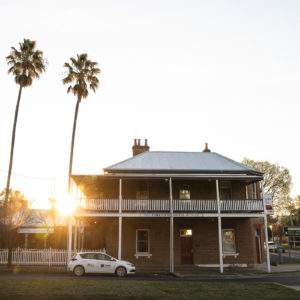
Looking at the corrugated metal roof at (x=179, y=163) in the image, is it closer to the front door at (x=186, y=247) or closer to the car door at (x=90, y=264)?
the front door at (x=186, y=247)

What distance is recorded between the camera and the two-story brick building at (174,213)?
23.4 metres

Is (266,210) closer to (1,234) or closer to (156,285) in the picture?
(156,285)

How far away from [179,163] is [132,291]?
651 inches

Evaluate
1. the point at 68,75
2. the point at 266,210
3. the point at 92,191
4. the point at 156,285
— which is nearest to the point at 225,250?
the point at 266,210

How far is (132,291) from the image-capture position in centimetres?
1270

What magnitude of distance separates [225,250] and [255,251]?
2915mm

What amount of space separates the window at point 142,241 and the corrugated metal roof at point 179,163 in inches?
181

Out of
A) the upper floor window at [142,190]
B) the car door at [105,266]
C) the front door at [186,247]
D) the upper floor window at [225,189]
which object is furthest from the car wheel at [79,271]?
→ the upper floor window at [225,189]

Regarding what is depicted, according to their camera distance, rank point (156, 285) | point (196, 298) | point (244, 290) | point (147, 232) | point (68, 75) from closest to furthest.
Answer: point (196, 298)
point (244, 290)
point (156, 285)
point (147, 232)
point (68, 75)

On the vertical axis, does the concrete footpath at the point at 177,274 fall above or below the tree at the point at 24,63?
below

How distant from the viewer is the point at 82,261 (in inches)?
754

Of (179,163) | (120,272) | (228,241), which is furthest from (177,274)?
(179,163)

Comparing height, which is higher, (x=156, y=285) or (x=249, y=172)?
(x=249, y=172)

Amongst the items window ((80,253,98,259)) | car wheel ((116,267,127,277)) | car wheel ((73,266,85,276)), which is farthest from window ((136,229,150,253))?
car wheel ((73,266,85,276))
